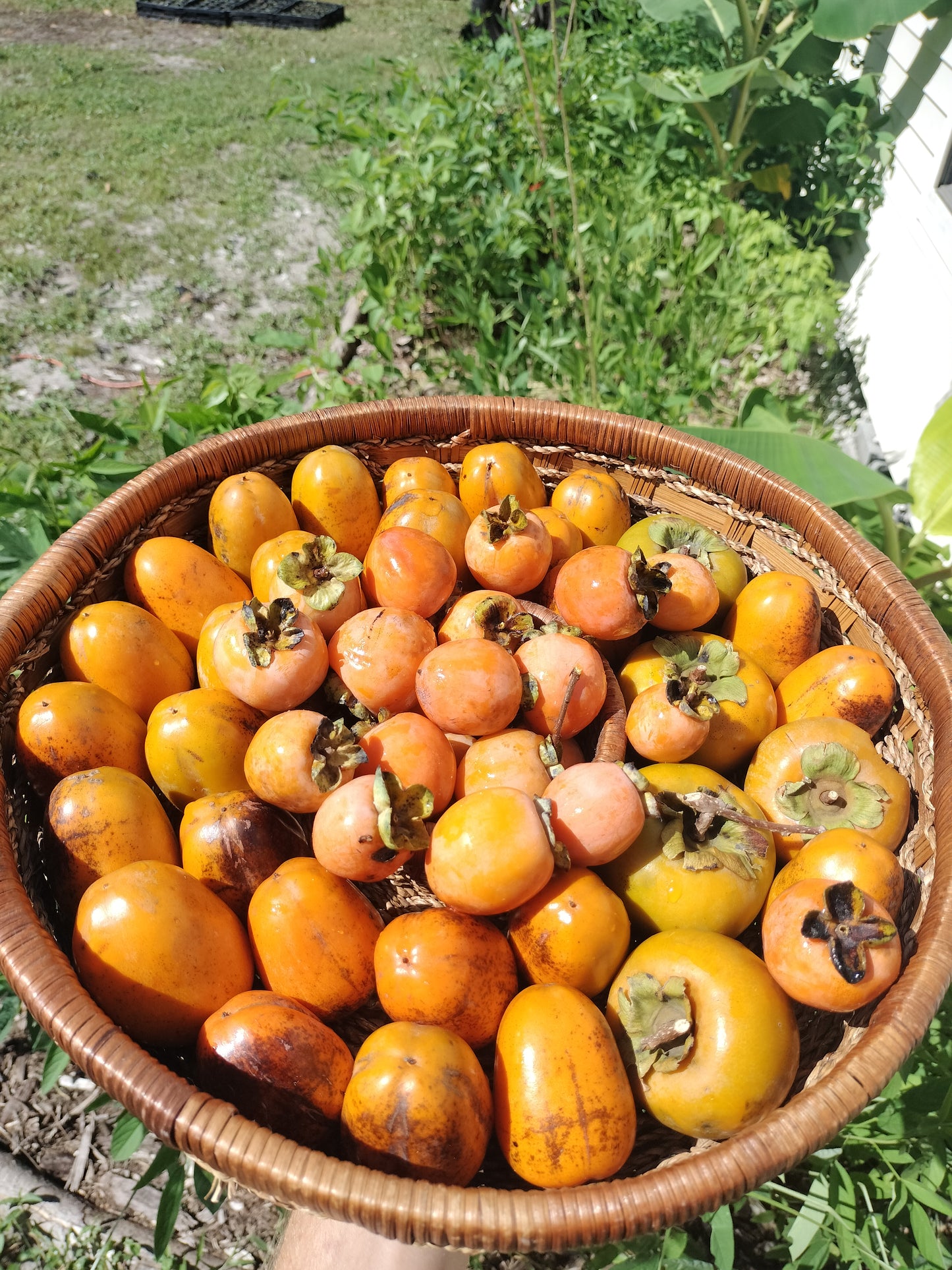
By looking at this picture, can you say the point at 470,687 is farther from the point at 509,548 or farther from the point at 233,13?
the point at 233,13

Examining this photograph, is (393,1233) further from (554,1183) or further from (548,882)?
(548,882)

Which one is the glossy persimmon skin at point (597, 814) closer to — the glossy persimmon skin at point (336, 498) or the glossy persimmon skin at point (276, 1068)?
the glossy persimmon skin at point (276, 1068)

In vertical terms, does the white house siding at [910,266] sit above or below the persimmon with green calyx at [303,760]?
above

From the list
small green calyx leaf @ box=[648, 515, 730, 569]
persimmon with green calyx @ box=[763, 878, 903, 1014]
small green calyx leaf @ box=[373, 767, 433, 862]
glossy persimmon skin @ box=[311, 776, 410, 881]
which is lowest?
glossy persimmon skin @ box=[311, 776, 410, 881]

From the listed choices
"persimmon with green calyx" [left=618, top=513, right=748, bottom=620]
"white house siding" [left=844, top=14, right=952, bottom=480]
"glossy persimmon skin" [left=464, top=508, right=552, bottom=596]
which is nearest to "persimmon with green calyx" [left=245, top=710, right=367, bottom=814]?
"glossy persimmon skin" [left=464, top=508, right=552, bottom=596]

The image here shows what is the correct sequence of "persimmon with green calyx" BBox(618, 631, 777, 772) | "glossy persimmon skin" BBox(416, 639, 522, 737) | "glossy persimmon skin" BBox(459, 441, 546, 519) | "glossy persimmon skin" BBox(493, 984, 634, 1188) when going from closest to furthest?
"glossy persimmon skin" BBox(493, 984, 634, 1188), "glossy persimmon skin" BBox(416, 639, 522, 737), "persimmon with green calyx" BBox(618, 631, 777, 772), "glossy persimmon skin" BBox(459, 441, 546, 519)

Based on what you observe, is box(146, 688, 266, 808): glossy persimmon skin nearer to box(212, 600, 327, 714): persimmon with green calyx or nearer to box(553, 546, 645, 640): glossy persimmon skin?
box(212, 600, 327, 714): persimmon with green calyx

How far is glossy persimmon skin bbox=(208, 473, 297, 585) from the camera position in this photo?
6.91 feet

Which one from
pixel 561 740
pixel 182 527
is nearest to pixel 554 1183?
pixel 561 740

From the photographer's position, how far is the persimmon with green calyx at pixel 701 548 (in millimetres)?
2170

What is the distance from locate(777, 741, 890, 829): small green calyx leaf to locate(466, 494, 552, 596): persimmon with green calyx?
0.72 m

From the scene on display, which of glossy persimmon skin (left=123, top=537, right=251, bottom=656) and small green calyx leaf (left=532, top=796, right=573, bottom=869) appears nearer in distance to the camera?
small green calyx leaf (left=532, top=796, right=573, bottom=869)

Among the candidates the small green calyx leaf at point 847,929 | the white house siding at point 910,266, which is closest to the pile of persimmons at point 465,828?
the small green calyx leaf at point 847,929

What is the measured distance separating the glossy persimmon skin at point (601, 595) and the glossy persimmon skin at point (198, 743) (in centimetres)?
74
